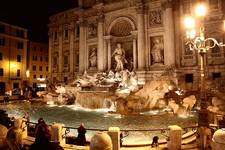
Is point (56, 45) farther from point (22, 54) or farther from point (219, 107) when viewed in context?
point (219, 107)

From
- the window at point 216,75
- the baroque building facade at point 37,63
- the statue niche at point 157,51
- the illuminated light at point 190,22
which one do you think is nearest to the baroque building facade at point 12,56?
the baroque building facade at point 37,63

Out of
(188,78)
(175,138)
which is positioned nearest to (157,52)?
(188,78)

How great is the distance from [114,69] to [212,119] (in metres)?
18.3

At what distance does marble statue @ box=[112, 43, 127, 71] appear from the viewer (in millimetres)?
27291

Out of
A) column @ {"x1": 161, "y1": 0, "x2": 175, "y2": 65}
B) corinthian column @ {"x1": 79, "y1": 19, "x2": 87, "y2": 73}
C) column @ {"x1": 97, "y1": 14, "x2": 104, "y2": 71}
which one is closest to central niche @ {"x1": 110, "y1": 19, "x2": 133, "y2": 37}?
column @ {"x1": 97, "y1": 14, "x2": 104, "y2": 71}

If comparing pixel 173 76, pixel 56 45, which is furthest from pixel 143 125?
pixel 56 45

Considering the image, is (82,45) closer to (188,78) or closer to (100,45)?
(100,45)

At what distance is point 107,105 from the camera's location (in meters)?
20.2

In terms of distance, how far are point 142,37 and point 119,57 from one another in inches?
145

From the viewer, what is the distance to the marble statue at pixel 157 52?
83.3 ft

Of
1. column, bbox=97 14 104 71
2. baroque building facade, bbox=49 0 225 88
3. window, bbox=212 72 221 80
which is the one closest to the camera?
window, bbox=212 72 221 80

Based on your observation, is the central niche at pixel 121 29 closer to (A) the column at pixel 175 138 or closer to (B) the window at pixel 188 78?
(B) the window at pixel 188 78

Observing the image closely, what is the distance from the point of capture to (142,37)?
2586 centimetres

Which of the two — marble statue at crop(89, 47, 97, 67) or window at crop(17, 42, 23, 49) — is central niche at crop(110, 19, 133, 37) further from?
window at crop(17, 42, 23, 49)
